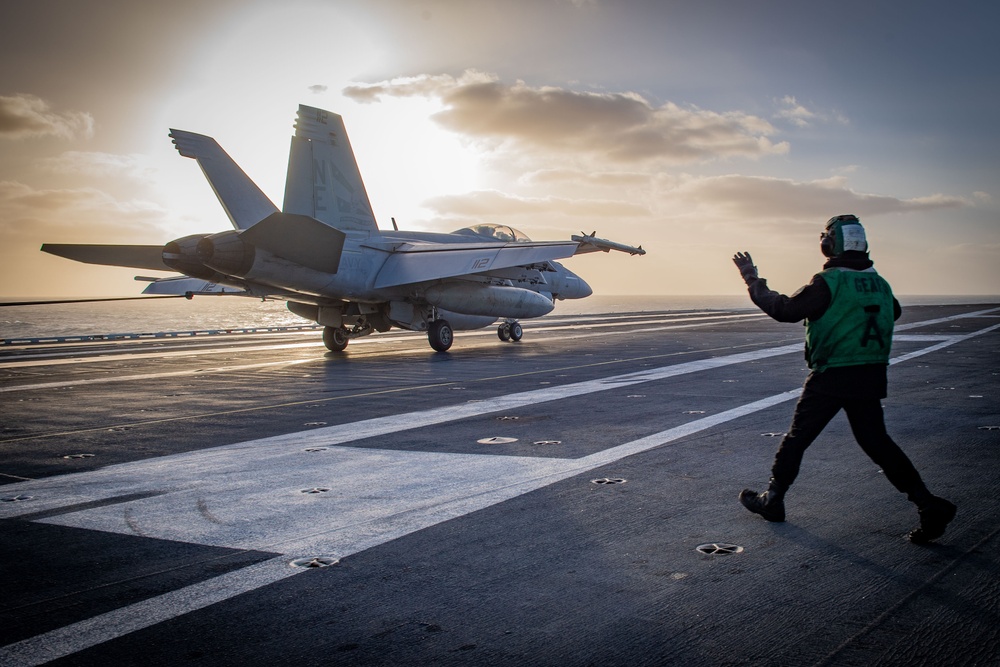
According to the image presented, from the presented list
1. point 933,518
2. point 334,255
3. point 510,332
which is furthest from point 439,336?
point 933,518

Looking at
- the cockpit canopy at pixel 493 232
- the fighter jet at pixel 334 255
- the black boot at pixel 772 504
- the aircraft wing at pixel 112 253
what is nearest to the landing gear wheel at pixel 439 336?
the fighter jet at pixel 334 255

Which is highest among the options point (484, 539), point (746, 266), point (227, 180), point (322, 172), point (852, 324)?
point (322, 172)

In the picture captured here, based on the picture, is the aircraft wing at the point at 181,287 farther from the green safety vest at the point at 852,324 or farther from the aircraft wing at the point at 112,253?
the green safety vest at the point at 852,324

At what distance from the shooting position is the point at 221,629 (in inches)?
147

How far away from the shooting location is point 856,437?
5.32 meters

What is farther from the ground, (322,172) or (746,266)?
(322,172)

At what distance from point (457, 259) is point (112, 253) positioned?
28.4ft

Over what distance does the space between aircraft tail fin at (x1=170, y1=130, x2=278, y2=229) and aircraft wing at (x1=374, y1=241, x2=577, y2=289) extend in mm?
A: 3513

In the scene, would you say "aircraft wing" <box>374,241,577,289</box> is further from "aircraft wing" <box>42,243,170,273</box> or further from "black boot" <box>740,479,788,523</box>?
"black boot" <box>740,479,788,523</box>

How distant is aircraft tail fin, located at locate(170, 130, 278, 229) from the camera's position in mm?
19641

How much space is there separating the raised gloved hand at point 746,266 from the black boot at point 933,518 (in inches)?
70.1

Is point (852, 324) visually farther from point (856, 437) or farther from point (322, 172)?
point (322, 172)

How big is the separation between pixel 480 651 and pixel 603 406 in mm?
8018

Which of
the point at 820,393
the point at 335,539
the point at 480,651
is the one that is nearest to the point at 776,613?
the point at 480,651
